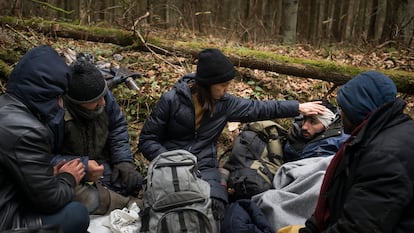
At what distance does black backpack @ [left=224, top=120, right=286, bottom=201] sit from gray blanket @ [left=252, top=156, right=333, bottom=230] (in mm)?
159

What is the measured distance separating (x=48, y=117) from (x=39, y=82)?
261 mm

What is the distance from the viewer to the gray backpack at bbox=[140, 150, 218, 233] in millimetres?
3195

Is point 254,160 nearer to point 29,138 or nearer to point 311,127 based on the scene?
point 311,127

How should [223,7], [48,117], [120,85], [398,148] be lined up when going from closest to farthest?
1. [398,148]
2. [48,117]
3. [120,85]
4. [223,7]

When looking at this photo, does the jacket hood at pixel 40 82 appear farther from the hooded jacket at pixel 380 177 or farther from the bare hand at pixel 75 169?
the hooded jacket at pixel 380 177

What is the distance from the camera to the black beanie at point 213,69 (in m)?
3.70

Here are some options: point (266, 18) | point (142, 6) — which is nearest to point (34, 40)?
point (142, 6)

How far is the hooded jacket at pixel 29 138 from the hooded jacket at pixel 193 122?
121 centimetres

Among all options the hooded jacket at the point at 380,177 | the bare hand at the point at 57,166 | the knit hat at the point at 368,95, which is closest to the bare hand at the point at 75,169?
the bare hand at the point at 57,166

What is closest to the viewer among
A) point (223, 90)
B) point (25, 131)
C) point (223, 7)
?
point (25, 131)

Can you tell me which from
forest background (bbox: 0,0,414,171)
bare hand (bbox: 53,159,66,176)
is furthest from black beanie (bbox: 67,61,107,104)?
forest background (bbox: 0,0,414,171)

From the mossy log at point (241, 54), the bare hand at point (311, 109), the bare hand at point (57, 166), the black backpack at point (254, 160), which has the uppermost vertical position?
the mossy log at point (241, 54)

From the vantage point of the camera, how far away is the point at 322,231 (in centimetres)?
256

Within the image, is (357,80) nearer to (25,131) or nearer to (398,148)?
(398,148)
